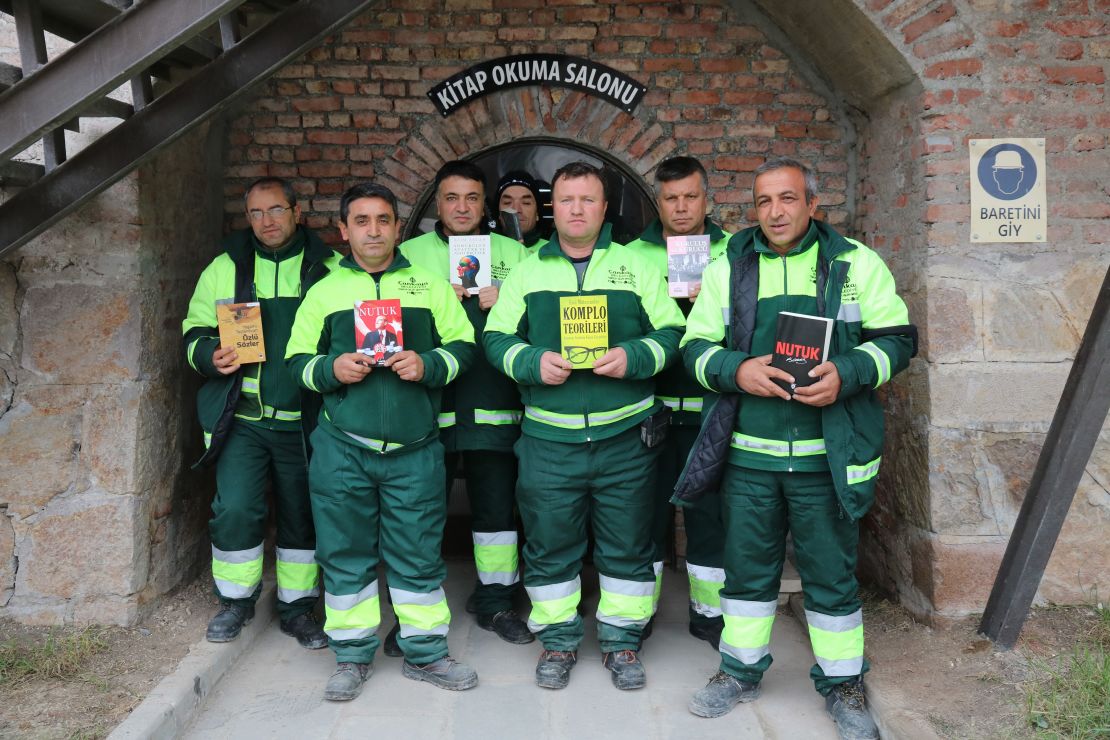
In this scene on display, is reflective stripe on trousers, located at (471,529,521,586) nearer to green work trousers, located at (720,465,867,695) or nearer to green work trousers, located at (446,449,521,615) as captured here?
green work trousers, located at (446,449,521,615)

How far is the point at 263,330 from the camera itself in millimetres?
4074

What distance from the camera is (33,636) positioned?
4059 millimetres

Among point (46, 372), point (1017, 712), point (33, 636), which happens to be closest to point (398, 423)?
point (46, 372)

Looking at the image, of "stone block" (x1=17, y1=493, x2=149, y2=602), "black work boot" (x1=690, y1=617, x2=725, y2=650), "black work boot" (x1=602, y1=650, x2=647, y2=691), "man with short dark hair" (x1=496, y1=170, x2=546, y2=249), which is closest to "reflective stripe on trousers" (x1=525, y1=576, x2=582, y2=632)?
"black work boot" (x1=602, y1=650, x2=647, y2=691)

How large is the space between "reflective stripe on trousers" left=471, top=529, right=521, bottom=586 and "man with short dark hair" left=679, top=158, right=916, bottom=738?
118 cm

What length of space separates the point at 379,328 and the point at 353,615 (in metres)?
1.24

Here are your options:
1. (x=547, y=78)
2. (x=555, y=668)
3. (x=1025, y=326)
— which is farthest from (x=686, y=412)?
(x=547, y=78)

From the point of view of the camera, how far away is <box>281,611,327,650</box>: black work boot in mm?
4211

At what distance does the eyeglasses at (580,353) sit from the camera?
3.56 metres

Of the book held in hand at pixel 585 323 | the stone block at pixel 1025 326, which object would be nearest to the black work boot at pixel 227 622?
the book held in hand at pixel 585 323

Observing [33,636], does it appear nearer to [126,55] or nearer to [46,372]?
[46,372]

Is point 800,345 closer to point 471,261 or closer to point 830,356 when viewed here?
point 830,356

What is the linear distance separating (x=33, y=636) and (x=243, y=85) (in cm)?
265

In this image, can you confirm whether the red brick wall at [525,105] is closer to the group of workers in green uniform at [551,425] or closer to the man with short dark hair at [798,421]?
the group of workers in green uniform at [551,425]
